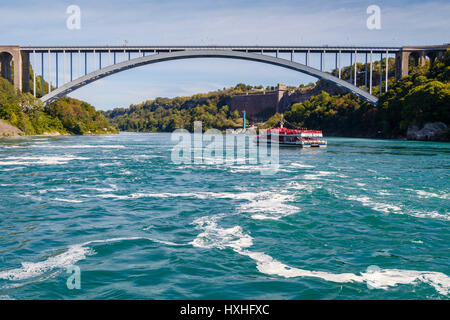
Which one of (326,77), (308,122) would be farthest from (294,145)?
(308,122)

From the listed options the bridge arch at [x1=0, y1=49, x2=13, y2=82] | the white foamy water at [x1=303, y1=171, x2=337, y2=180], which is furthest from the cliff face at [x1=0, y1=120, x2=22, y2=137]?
the white foamy water at [x1=303, y1=171, x2=337, y2=180]

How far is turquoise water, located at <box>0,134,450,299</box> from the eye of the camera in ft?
13.0

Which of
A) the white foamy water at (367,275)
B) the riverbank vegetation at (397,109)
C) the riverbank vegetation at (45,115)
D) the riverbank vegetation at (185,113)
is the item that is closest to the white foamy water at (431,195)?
the white foamy water at (367,275)

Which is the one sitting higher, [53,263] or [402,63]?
[402,63]

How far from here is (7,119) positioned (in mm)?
45562

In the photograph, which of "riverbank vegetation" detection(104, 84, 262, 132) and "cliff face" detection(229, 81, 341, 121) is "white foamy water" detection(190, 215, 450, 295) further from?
"riverbank vegetation" detection(104, 84, 262, 132)

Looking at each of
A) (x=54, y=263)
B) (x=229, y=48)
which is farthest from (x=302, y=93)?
(x=54, y=263)

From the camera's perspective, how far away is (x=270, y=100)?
11288 centimetres

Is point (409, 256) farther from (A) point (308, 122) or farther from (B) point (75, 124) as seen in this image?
(A) point (308, 122)

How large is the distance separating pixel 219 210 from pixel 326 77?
41373 mm

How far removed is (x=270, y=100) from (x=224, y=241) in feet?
359

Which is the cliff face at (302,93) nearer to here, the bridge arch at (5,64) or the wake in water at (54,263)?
the bridge arch at (5,64)

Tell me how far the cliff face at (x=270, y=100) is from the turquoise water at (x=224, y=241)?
3142 inches

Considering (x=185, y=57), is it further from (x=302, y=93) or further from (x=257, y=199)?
(x=302, y=93)
